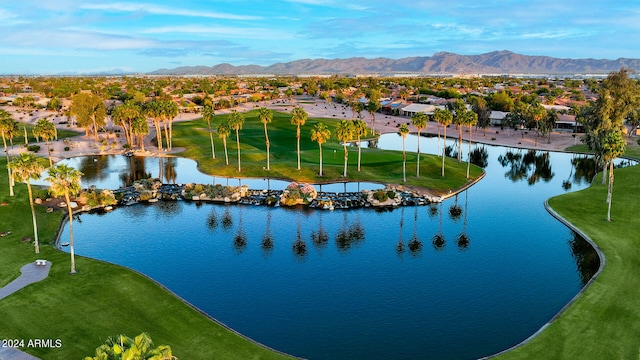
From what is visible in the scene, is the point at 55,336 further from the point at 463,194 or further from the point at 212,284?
the point at 463,194

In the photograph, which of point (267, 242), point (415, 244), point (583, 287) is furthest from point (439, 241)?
point (267, 242)

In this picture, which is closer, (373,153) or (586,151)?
(373,153)

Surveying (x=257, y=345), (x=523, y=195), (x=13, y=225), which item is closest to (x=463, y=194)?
(x=523, y=195)

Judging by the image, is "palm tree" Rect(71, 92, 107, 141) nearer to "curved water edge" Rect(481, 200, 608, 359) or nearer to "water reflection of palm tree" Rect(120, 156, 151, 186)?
"water reflection of palm tree" Rect(120, 156, 151, 186)

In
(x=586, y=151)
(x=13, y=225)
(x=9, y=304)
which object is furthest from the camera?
(x=586, y=151)

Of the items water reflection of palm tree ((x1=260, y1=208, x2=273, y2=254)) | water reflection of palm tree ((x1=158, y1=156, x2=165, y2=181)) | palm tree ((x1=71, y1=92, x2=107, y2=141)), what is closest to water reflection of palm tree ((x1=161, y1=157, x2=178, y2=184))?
water reflection of palm tree ((x1=158, y1=156, x2=165, y2=181))

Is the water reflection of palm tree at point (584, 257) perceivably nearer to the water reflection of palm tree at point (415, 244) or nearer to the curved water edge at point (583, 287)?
the curved water edge at point (583, 287)

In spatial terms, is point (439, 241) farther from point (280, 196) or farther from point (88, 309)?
point (88, 309)

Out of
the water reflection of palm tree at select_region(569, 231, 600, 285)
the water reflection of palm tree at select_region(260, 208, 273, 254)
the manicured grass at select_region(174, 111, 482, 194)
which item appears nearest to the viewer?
the water reflection of palm tree at select_region(569, 231, 600, 285)

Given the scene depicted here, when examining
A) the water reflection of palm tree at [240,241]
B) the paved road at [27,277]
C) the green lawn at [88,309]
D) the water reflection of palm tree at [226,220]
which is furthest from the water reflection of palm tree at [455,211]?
the paved road at [27,277]
